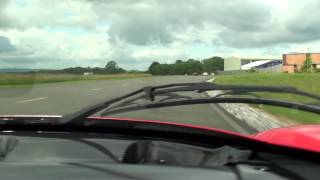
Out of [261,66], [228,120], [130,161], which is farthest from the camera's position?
[261,66]

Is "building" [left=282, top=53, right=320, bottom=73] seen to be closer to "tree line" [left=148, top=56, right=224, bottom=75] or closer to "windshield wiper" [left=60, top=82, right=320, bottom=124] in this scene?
"tree line" [left=148, top=56, right=224, bottom=75]

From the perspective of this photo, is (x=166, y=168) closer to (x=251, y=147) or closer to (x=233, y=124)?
(x=251, y=147)

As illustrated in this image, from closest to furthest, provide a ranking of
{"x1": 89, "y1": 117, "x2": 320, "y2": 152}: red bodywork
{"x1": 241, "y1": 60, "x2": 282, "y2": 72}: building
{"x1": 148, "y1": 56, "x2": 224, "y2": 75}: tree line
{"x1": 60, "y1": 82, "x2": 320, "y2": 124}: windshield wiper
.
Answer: {"x1": 89, "y1": 117, "x2": 320, "y2": 152}: red bodywork, {"x1": 60, "y1": 82, "x2": 320, "y2": 124}: windshield wiper, {"x1": 148, "y1": 56, "x2": 224, "y2": 75}: tree line, {"x1": 241, "y1": 60, "x2": 282, "y2": 72}: building

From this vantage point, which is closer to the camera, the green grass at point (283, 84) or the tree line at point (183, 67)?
the green grass at point (283, 84)

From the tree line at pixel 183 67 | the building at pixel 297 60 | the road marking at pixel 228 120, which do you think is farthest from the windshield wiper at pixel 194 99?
the building at pixel 297 60

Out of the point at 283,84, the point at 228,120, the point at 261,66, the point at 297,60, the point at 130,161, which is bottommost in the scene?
the point at 297,60

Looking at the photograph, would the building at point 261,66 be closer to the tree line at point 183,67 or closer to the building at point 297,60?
the building at point 297,60

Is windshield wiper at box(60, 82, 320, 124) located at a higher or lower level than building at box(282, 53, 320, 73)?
higher

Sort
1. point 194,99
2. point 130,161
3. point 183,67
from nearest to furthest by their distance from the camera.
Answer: point 130,161, point 194,99, point 183,67

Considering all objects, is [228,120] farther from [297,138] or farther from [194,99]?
[297,138]

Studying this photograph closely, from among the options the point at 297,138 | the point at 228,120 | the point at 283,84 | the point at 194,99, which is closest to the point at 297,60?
the point at 228,120

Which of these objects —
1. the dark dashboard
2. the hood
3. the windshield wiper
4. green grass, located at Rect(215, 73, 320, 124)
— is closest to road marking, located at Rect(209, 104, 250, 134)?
green grass, located at Rect(215, 73, 320, 124)

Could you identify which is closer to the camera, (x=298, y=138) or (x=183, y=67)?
(x=298, y=138)

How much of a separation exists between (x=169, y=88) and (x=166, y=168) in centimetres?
125
